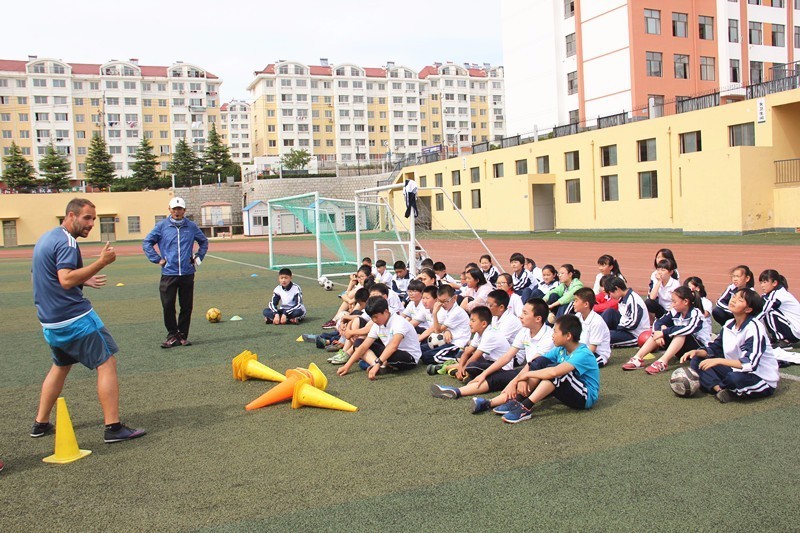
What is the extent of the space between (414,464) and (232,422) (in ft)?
6.51

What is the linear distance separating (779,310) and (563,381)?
144 inches

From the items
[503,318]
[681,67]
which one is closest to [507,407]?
[503,318]

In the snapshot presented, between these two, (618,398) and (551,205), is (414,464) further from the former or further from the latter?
(551,205)

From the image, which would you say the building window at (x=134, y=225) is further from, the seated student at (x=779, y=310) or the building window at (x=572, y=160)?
the seated student at (x=779, y=310)

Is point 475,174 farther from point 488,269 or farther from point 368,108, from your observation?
point 368,108

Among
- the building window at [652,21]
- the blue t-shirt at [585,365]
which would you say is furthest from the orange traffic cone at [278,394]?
the building window at [652,21]

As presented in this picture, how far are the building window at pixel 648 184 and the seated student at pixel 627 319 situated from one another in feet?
98.8

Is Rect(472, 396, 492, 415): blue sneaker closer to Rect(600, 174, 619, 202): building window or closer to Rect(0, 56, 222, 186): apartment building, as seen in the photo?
Rect(600, 174, 619, 202): building window

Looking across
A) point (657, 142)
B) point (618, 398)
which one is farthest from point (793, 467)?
point (657, 142)

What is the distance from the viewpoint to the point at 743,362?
595 cm

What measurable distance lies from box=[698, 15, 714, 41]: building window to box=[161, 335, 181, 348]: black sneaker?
47657 mm

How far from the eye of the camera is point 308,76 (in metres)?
101

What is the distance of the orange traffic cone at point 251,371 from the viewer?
728 centimetres

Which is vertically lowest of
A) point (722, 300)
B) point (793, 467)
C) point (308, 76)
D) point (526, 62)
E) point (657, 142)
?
point (793, 467)
